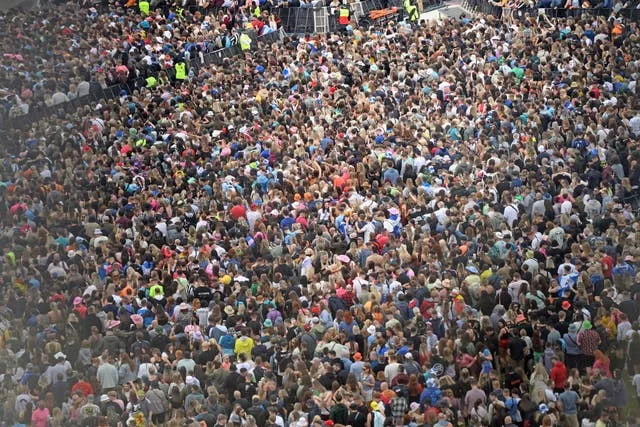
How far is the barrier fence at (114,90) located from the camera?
36906mm

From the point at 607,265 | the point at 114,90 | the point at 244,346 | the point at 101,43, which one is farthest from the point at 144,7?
the point at 607,265

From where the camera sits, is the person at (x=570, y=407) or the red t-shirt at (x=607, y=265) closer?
the person at (x=570, y=407)

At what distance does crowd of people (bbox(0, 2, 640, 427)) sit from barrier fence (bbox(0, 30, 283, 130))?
1.17 ft

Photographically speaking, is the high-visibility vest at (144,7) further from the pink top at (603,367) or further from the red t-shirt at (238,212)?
the pink top at (603,367)

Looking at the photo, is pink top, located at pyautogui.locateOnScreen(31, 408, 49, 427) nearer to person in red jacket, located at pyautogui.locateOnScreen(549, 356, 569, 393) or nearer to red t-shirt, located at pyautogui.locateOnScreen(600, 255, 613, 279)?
person in red jacket, located at pyautogui.locateOnScreen(549, 356, 569, 393)

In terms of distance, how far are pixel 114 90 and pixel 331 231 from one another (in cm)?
1257

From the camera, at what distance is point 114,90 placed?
131 ft

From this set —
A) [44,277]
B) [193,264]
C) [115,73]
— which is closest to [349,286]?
[193,264]

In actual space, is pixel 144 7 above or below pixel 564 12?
below

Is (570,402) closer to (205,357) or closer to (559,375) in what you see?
(559,375)

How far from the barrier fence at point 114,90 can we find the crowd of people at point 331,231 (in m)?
0.36

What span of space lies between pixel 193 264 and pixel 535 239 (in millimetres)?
6030

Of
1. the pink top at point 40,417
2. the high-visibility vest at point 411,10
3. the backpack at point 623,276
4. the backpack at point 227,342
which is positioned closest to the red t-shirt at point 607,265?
the backpack at point 623,276

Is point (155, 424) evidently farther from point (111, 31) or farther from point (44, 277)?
point (111, 31)
